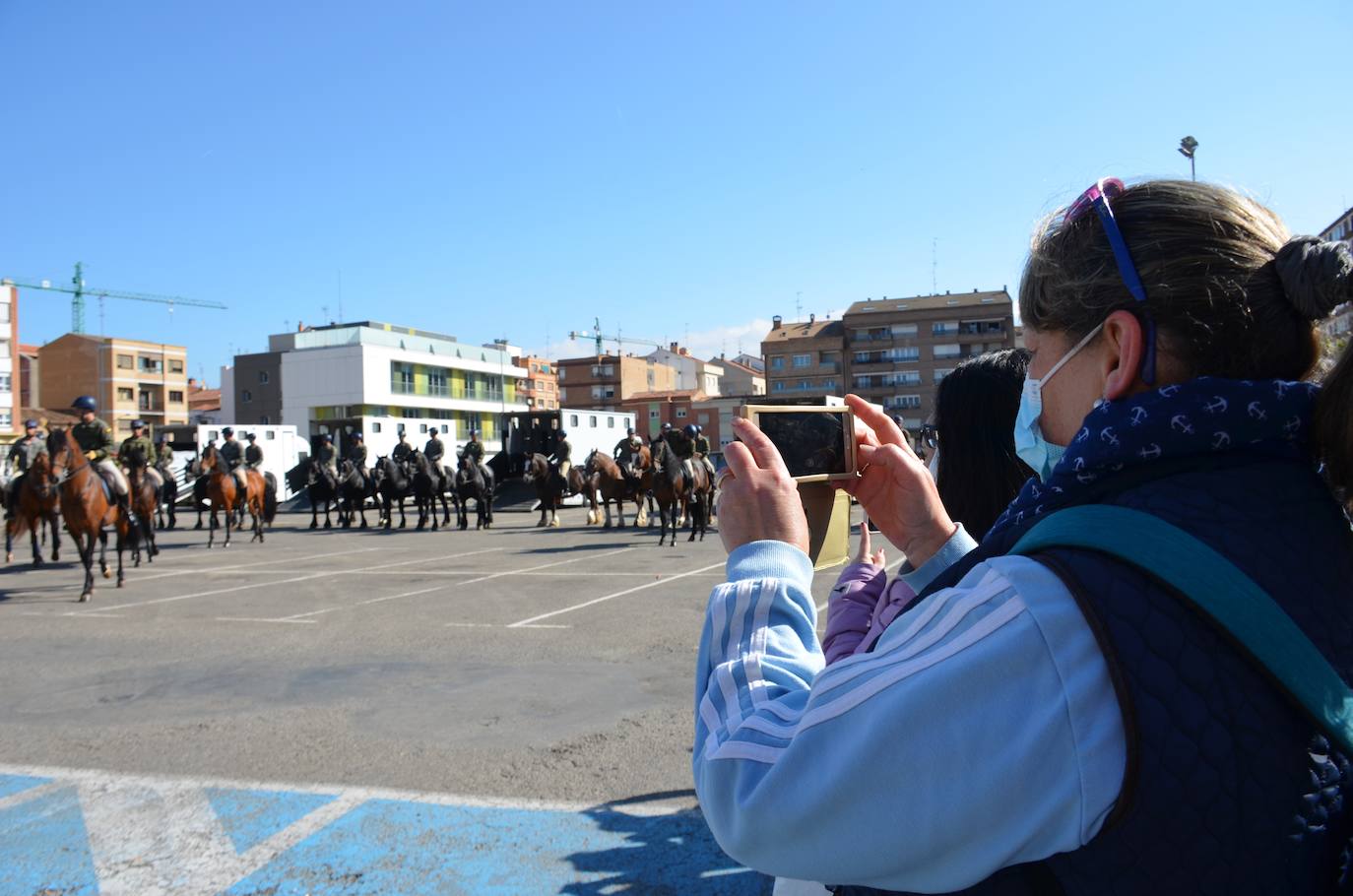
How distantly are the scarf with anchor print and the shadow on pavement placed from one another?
3007 mm

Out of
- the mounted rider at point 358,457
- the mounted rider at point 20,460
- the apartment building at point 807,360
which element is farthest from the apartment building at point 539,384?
the mounted rider at point 20,460

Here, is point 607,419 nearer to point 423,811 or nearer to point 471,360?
point 423,811

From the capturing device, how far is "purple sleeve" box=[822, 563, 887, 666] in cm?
171

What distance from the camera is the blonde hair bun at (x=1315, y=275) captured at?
1.08 metres

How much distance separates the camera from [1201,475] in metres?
1.02

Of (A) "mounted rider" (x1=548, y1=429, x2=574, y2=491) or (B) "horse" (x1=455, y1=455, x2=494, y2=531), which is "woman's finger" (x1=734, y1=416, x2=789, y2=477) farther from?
(B) "horse" (x1=455, y1=455, x2=494, y2=531)

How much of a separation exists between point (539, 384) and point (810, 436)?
5070 inches

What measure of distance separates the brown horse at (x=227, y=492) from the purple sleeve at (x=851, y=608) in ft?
67.2

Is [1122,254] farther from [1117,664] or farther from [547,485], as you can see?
[547,485]

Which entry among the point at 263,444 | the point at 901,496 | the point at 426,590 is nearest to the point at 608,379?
the point at 263,444

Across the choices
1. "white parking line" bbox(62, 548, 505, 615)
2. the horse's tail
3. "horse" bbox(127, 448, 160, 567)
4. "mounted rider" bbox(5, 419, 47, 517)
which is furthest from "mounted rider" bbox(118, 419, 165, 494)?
the horse's tail

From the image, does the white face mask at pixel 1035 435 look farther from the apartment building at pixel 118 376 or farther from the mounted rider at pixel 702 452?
the apartment building at pixel 118 376

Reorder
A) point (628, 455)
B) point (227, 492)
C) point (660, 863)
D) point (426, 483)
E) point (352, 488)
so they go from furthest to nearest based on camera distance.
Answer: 1. point (352, 488)
2. point (426, 483)
3. point (628, 455)
4. point (227, 492)
5. point (660, 863)

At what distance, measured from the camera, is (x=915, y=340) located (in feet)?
315
